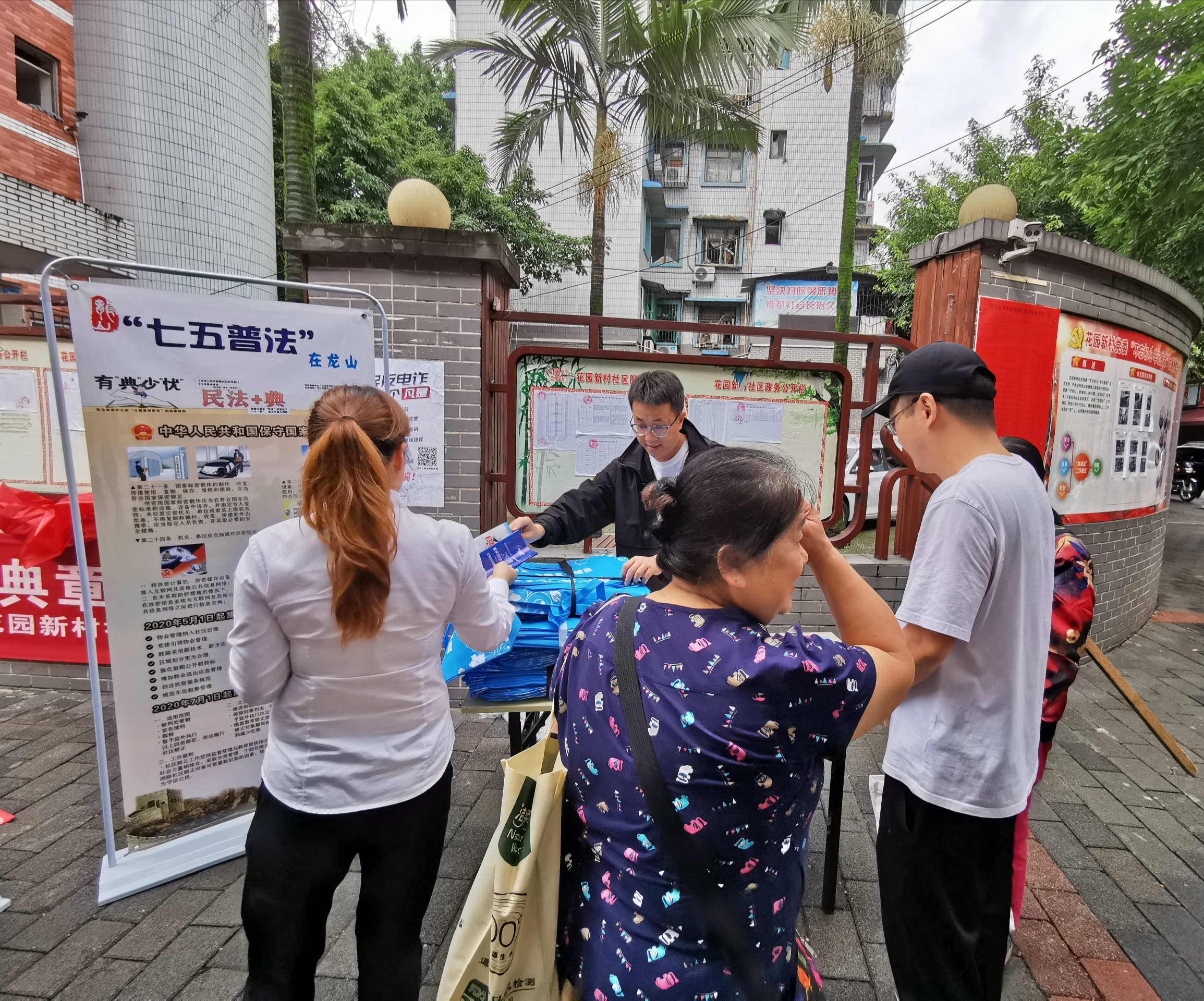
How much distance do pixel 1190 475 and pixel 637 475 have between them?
2092 cm

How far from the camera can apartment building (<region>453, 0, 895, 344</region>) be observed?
2003 cm

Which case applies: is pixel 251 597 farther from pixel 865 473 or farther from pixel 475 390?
pixel 865 473

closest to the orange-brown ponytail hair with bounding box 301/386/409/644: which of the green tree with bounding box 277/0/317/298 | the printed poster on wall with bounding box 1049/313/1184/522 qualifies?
the printed poster on wall with bounding box 1049/313/1184/522

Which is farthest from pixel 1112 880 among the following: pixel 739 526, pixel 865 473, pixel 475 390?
pixel 475 390

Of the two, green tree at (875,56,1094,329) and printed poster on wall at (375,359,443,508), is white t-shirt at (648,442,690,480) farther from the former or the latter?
green tree at (875,56,1094,329)

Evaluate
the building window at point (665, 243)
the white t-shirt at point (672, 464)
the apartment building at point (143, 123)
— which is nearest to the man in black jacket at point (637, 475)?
the white t-shirt at point (672, 464)

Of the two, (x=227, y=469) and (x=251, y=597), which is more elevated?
(x=227, y=469)

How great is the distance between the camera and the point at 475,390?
12.2ft

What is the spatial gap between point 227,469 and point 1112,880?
3779 millimetres

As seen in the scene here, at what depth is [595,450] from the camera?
3.86 metres

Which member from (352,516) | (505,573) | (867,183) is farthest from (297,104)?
(867,183)

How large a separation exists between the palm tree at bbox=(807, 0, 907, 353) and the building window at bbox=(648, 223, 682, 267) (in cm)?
995

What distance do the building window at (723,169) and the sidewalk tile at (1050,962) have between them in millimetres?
24473

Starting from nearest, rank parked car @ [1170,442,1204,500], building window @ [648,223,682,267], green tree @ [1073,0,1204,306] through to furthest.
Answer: green tree @ [1073,0,1204,306], parked car @ [1170,442,1204,500], building window @ [648,223,682,267]
